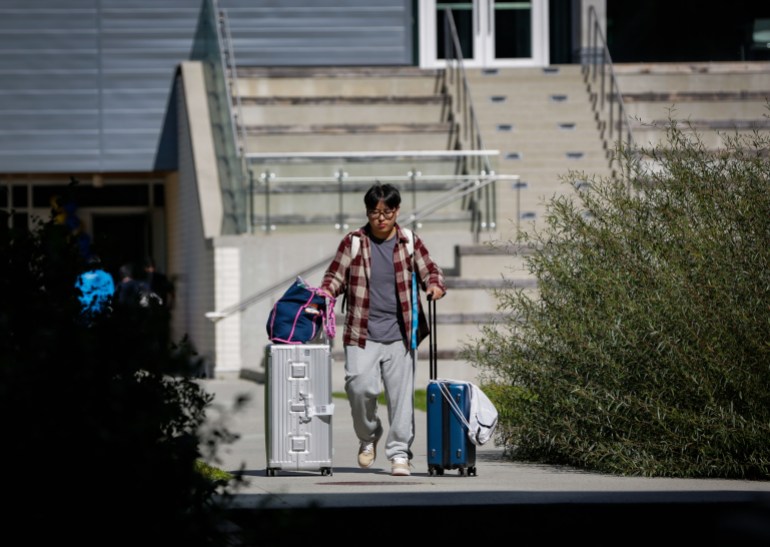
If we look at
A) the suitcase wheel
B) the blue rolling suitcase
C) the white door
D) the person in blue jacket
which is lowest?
the suitcase wheel

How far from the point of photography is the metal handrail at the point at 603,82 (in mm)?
23984

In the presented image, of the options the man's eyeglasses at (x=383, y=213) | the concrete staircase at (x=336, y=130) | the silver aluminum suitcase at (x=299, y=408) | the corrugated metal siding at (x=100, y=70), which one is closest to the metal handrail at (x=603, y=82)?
the concrete staircase at (x=336, y=130)

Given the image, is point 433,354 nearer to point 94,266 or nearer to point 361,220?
point 94,266

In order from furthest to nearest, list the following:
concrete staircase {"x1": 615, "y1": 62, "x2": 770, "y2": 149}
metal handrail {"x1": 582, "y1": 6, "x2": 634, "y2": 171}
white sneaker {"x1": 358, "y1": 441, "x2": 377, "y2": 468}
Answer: concrete staircase {"x1": 615, "y1": 62, "x2": 770, "y2": 149}
metal handrail {"x1": 582, "y1": 6, "x2": 634, "y2": 171}
white sneaker {"x1": 358, "y1": 441, "x2": 377, "y2": 468}

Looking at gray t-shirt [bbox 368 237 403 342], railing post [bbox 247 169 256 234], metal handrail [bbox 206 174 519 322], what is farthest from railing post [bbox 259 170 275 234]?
gray t-shirt [bbox 368 237 403 342]

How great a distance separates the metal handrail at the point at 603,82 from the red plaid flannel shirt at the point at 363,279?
42.5 feet

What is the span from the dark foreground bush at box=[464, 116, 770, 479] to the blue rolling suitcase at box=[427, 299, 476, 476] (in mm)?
542

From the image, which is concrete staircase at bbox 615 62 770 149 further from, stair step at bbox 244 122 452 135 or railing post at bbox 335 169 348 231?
railing post at bbox 335 169 348 231

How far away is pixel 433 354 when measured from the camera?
10367mm

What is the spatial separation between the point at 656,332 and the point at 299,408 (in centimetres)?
224

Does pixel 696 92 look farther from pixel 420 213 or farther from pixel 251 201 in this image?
pixel 251 201

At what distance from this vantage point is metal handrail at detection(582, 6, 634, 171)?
23984mm

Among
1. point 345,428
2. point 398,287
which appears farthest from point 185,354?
point 345,428

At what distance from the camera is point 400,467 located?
9797 mm
